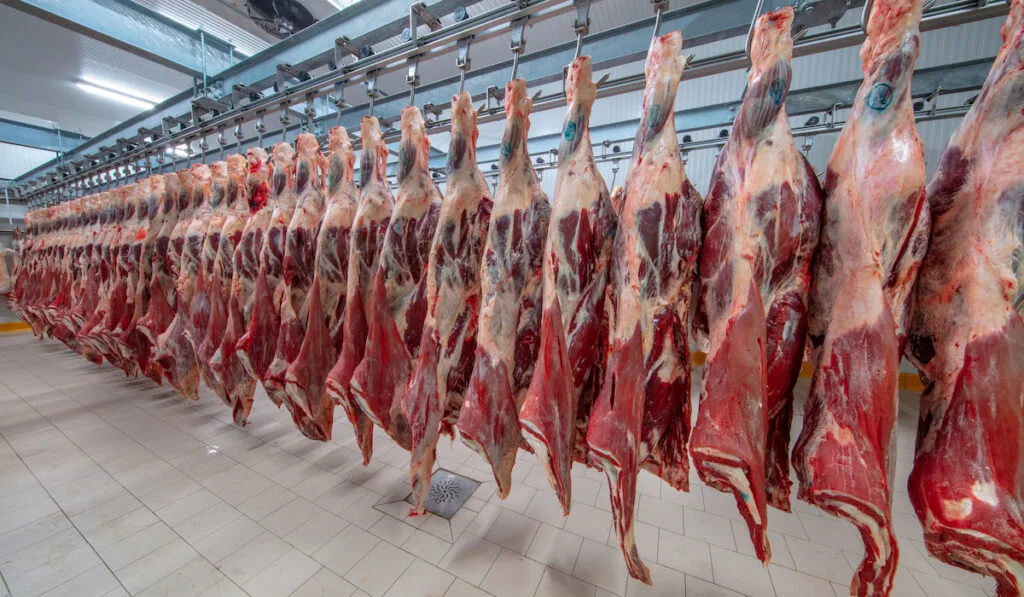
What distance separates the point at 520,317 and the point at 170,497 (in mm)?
2777

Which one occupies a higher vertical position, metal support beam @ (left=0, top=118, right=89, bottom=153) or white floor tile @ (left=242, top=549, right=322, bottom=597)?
metal support beam @ (left=0, top=118, right=89, bottom=153)

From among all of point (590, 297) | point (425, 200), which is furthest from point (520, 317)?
point (425, 200)

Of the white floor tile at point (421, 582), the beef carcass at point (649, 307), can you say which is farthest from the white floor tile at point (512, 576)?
the beef carcass at point (649, 307)

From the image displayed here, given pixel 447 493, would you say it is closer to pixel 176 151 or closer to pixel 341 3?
pixel 341 3

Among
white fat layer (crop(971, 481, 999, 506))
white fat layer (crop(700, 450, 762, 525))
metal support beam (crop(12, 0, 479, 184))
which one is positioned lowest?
white fat layer (crop(700, 450, 762, 525))

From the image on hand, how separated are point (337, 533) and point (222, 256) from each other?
1975 mm

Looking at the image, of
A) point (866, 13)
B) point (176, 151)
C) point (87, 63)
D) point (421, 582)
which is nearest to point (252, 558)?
Answer: point (421, 582)

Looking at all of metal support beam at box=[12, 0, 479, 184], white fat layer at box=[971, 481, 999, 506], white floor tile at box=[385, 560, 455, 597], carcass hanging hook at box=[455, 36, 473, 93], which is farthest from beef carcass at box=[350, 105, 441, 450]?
white fat layer at box=[971, 481, 999, 506]

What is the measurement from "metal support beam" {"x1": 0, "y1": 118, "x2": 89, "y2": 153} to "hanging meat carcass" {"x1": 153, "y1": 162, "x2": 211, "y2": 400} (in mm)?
6621

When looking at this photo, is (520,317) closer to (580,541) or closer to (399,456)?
(580,541)

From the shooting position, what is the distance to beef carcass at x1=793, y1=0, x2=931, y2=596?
94 centimetres

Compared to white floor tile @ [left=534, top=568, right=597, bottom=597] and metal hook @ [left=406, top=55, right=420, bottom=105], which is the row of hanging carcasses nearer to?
metal hook @ [left=406, top=55, right=420, bottom=105]

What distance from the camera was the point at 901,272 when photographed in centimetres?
103

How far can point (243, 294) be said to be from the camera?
2.40 m
